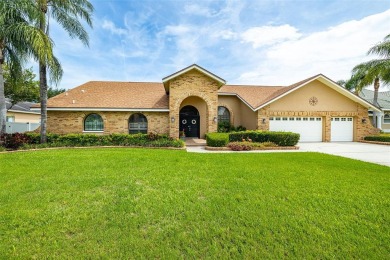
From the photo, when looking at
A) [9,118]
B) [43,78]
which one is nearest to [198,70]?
[43,78]

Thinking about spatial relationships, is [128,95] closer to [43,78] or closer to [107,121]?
[107,121]

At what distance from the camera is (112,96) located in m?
17.5

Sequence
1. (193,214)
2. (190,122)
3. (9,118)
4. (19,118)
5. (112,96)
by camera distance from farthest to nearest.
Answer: (19,118) < (9,118) < (190,122) < (112,96) < (193,214)

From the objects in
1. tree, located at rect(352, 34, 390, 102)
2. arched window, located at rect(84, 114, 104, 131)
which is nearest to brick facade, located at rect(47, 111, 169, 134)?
arched window, located at rect(84, 114, 104, 131)

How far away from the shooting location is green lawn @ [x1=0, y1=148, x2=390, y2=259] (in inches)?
114

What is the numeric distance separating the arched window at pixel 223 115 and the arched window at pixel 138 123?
776 cm

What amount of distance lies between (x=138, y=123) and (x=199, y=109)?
5948 mm

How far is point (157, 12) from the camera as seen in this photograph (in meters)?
13.4

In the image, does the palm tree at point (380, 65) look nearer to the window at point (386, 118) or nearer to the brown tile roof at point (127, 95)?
the window at point (386, 118)

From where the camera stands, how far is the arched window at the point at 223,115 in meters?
19.9

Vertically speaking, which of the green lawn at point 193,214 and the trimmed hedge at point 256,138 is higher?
the trimmed hedge at point 256,138

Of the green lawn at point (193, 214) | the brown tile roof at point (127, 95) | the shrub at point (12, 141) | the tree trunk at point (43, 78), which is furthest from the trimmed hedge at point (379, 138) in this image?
the shrub at point (12, 141)

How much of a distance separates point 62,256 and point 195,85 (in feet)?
45.7

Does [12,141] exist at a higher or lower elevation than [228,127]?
lower
